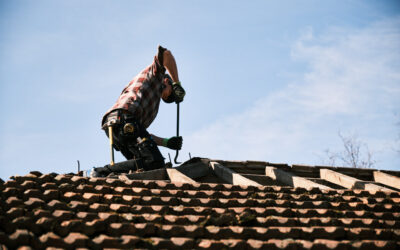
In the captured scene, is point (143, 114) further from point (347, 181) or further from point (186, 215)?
point (347, 181)

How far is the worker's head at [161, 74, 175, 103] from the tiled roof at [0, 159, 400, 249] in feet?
7.94

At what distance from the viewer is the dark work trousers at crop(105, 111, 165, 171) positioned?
7.45 meters

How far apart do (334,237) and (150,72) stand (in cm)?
433

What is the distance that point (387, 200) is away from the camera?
19.9ft

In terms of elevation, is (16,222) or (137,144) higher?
(137,144)

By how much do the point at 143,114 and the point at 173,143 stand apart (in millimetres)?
868

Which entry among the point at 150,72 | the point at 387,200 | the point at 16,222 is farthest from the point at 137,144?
the point at 387,200

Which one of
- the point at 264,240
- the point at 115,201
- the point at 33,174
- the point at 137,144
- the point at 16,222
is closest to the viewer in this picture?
the point at 16,222

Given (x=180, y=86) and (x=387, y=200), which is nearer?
(x=387, y=200)

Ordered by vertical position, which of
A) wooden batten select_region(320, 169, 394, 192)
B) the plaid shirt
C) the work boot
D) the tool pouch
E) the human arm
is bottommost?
wooden batten select_region(320, 169, 394, 192)

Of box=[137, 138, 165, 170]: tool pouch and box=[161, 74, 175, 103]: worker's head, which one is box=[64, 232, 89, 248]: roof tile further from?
box=[161, 74, 175, 103]: worker's head

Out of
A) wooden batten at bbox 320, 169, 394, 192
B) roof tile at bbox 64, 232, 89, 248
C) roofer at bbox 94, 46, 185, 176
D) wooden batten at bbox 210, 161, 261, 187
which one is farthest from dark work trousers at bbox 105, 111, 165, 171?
roof tile at bbox 64, 232, 89, 248

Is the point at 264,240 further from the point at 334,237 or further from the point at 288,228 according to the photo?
the point at 334,237

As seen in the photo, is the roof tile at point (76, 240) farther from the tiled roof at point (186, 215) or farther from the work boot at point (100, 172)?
the work boot at point (100, 172)
